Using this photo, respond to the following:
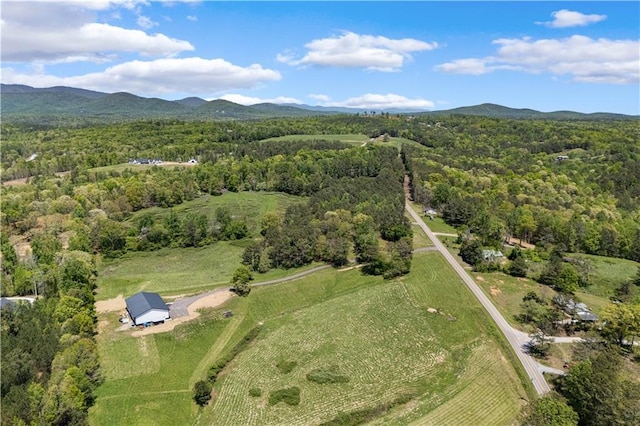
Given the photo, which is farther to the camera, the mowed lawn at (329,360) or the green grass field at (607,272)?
the green grass field at (607,272)

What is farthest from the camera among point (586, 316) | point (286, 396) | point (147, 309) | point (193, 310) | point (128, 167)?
point (128, 167)

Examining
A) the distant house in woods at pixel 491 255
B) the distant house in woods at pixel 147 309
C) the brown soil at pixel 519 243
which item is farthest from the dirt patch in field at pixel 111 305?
the brown soil at pixel 519 243

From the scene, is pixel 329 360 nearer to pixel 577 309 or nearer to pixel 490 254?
pixel 577 309

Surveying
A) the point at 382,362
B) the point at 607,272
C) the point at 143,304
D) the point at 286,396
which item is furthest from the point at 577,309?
the point at 143,304

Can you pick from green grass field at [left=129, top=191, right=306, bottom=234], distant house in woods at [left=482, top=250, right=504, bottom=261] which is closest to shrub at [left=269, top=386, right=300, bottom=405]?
distant house in woods at [left=482, top=250, right=504, bottom=261]

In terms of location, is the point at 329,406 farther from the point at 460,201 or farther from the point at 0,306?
the point at 460,201

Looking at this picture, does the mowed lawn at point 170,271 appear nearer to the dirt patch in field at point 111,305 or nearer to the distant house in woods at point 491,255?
the dirt patch in field at point 111,305
